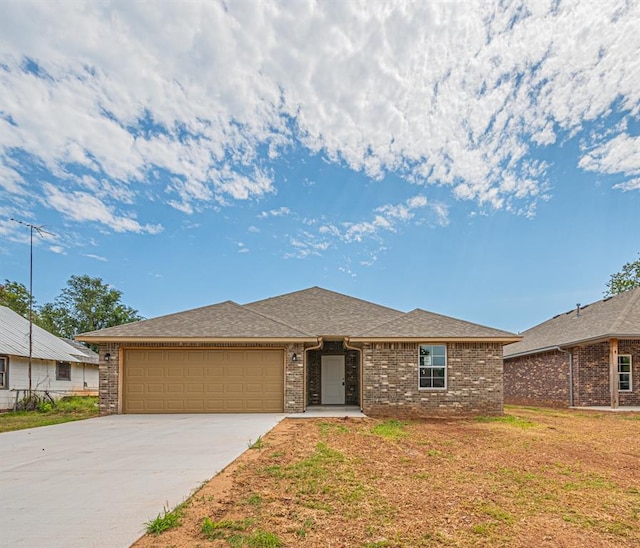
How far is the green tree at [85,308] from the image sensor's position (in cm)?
4188

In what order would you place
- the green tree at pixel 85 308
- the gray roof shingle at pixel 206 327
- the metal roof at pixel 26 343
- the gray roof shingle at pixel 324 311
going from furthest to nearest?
1. the green tree at pixel 85 308
2. the metal roof at pixel 26 343
3. the gray roof shingle at pixel 324 311
4. the gray roof shingle at pixel 206 327

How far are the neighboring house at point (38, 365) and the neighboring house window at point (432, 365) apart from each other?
15.1 m

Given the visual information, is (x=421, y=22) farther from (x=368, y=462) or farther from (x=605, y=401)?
(x=605, y=401)

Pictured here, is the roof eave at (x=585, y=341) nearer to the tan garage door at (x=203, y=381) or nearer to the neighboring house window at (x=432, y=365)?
the neighboring house window at (x=432, y=365)

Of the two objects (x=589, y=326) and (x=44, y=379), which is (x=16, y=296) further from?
(x=589, y=326)

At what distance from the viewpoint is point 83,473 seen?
598 cm

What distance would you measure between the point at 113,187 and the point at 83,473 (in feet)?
63.7

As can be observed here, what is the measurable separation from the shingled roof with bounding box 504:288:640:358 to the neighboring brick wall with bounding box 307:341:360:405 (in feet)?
25.9

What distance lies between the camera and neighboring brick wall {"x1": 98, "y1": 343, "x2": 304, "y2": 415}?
43.5 feet

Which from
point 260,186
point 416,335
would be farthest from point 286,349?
point 260,186

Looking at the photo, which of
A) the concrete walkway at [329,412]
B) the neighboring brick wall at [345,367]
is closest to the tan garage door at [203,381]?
the concrete walkway at [329,412]

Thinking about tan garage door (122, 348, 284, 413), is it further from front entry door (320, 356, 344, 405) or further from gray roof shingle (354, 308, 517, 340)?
gray roof shingle (354, 308, 517, 340)

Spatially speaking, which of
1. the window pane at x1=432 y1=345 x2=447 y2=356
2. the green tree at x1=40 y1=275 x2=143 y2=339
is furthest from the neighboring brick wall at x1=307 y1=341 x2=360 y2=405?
the green tree at x1=40 y1=275 x2=143 y2=339

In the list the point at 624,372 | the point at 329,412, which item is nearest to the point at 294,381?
the point at 329,412
